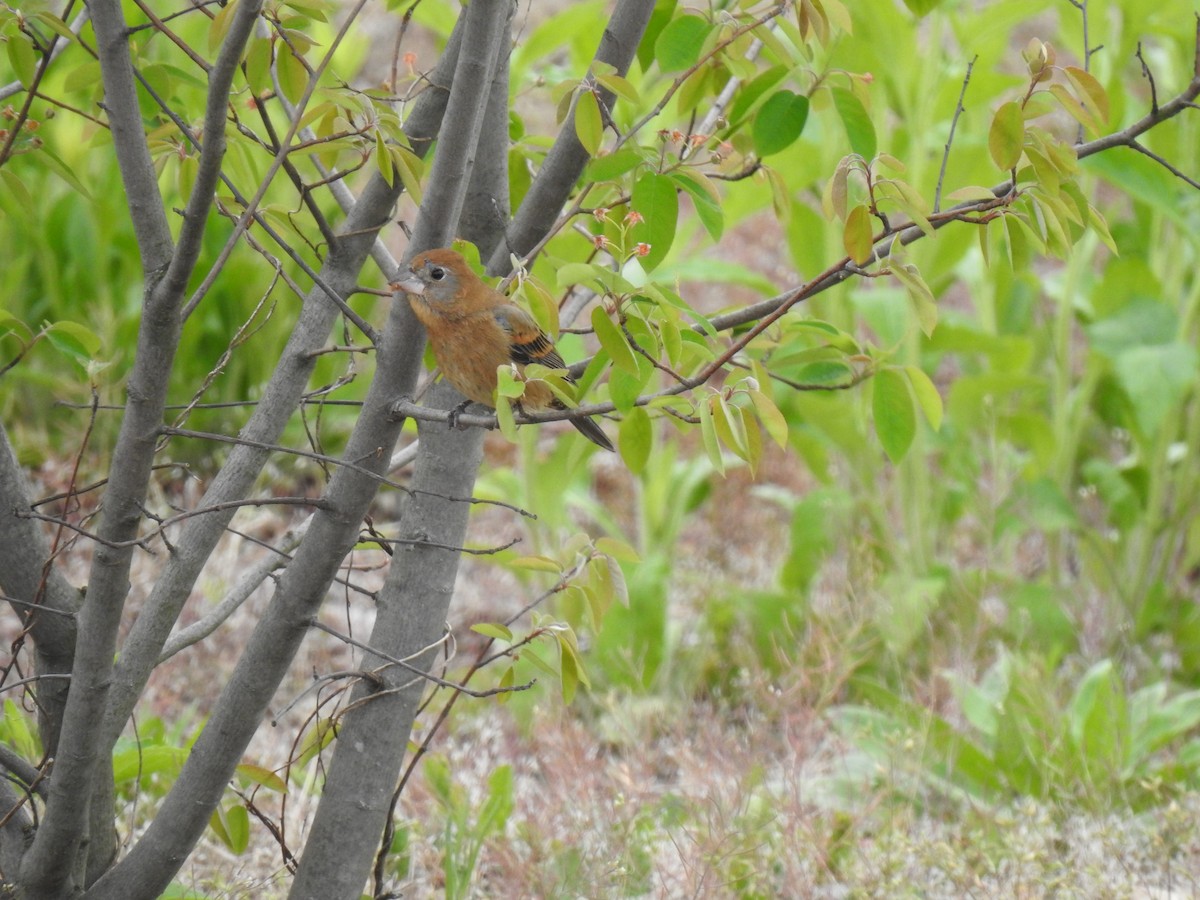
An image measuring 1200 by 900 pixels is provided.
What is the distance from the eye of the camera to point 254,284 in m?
5.20

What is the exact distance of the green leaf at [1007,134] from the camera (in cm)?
147

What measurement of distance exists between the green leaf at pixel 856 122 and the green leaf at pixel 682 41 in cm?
26

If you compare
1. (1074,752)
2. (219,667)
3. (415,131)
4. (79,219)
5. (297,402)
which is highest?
(79,219)

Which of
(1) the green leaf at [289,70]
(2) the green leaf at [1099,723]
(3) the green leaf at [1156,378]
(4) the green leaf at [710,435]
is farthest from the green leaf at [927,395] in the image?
(3) the green leaf at [1156,378]

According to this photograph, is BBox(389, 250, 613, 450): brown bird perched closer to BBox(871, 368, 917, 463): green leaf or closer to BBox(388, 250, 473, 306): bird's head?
BBox(388, 250, 473, 306): bird's head

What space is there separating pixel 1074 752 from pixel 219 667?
9.36ft

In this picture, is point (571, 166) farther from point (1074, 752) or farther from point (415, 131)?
point (1074, 752)

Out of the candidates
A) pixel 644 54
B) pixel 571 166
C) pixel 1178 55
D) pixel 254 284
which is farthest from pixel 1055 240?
pixel 254 284

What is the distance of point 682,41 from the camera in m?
1.86

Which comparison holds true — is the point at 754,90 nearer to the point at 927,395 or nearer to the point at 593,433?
the point at 927,395

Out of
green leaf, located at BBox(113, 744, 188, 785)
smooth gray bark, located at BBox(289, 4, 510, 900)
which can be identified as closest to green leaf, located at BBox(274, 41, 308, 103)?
smooth gray bark, located at BBox(289, 4, 510, 900)

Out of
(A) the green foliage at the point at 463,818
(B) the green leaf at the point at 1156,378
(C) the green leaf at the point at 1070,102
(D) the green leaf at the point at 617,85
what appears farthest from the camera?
(B) the green leaf at the point at 1156,378

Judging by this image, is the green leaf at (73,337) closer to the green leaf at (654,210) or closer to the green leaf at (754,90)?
the green leaf at (654,210)

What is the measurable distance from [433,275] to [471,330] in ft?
1.24
